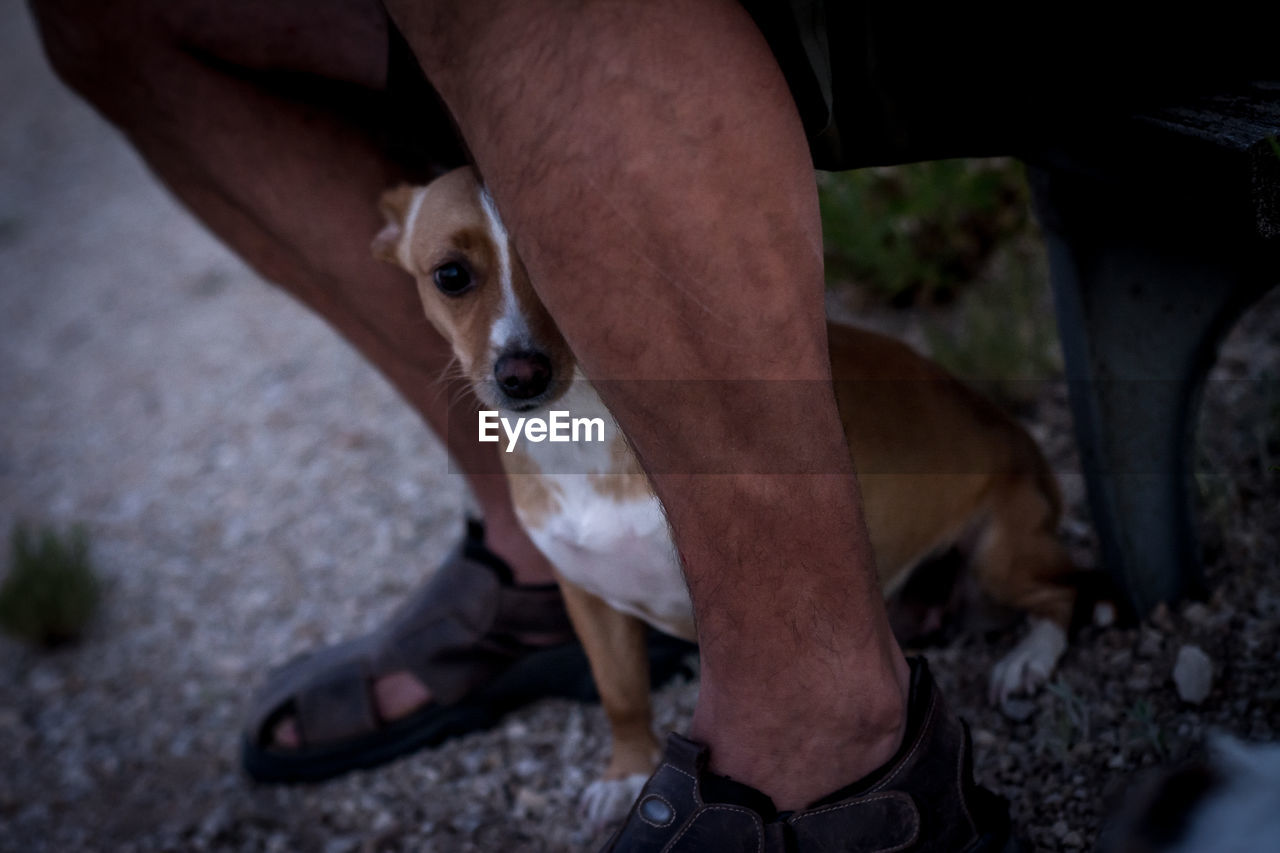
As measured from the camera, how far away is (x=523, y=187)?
94 cm

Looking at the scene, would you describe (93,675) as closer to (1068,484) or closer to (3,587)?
(3,587)

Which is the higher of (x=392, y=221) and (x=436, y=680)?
(x=392, y=221)

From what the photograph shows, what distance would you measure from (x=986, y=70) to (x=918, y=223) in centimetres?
163

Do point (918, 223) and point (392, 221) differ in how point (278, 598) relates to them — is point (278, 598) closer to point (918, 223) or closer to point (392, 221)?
point (392, 221)

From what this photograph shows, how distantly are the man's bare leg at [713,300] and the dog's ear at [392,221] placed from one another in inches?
31.5

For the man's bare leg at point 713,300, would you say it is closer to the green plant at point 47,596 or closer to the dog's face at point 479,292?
the dog's face at point 479,292

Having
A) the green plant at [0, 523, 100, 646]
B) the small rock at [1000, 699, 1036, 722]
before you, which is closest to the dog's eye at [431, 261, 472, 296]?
the small rock at [1000, 699, 1036, 722]

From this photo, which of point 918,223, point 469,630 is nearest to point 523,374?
point 469,630

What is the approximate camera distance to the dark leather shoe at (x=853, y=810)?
1088 mm

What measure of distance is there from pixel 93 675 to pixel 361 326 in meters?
1.29

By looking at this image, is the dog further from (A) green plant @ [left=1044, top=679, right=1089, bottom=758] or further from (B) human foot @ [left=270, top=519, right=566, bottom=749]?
(B) human foot @ [left=270, top=519, right=566, bottom=749]

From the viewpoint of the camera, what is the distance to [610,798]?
1.61m

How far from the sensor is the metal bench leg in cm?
141

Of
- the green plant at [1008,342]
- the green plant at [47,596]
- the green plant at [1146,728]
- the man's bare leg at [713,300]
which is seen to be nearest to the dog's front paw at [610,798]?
the man's bare leg at [713,300]
